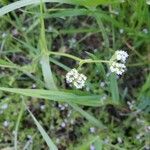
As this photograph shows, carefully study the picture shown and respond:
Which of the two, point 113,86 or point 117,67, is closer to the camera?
point 117,67

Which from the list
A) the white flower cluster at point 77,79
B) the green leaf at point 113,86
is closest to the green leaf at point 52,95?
the white flower cluster at point 77,79

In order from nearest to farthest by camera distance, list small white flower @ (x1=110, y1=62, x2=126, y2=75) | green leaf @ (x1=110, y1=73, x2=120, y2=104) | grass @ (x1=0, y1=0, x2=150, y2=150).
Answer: small white flower @ (x1=110, y1=62, x2=126, y2=75), green leaf @ (x1=110, y1=73, x2=120, y2=104), grass @ (x1=0, y1=0, x2=150, y2=150)

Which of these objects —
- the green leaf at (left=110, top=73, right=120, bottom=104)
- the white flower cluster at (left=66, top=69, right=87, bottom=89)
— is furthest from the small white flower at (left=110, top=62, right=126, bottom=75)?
the green leaf at (left=110, top=73, right=120, bottom=104)

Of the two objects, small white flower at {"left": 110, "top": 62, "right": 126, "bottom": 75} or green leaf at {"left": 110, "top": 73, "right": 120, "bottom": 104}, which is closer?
small white flower at {"left": 110, "top": 62, "right": 126, "bottom": 75}

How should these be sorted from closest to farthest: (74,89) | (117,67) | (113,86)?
1. (117,67)
2. (113,86)
3. (74,89)

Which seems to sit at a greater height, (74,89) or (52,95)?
(74,89)

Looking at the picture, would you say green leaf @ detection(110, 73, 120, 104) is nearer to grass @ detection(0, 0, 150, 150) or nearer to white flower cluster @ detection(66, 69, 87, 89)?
grass @ detection(0, 0, 150, 150)

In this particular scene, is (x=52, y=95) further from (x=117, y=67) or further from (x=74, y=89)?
(x=74, y=89)

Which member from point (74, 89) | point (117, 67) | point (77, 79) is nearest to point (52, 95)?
point (77, 79)

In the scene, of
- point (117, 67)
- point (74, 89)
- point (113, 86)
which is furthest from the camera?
point (74, 89)
